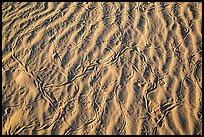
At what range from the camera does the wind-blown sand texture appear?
4.14 meters

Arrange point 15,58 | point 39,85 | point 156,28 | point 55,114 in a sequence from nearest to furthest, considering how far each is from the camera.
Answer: point 55,114 → point 39,85 → point 15,58 → point 156,28

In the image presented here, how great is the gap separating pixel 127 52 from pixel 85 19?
1416 mm

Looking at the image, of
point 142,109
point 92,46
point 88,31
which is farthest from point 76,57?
point 142,109

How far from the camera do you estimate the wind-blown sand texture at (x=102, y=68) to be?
13.6 ft

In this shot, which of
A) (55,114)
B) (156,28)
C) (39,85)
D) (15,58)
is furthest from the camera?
(156,28)

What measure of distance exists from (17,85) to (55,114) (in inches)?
39.2

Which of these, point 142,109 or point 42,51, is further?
point 42,51

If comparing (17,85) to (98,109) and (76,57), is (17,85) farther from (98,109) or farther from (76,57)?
(98,109)

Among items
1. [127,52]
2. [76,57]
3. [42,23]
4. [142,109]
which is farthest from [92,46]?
[142,109]

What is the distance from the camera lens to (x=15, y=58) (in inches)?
195

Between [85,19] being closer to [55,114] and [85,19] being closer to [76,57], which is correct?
[76,57]

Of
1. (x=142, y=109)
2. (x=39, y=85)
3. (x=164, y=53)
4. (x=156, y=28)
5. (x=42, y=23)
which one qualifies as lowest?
(x=142, y=109)

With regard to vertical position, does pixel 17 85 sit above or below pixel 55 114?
above

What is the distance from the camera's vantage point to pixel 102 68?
4789mm
